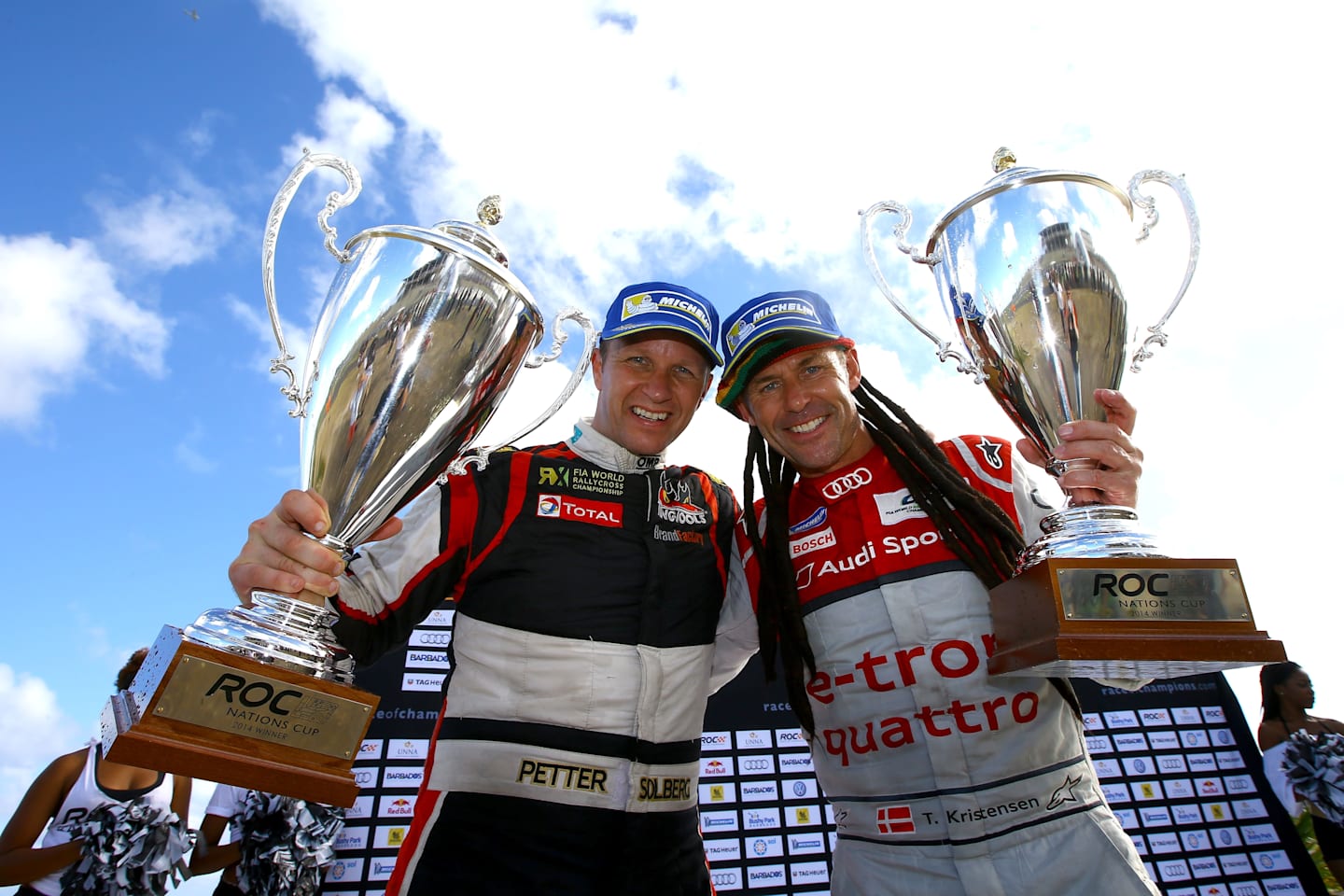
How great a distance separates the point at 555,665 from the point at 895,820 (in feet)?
2.39

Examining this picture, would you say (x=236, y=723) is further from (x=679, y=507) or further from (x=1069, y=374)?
(x=1069, y=374)

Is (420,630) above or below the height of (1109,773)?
above

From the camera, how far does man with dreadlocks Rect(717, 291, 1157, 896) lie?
1296 millimetres

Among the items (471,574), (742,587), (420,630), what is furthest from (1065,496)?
(420,630)

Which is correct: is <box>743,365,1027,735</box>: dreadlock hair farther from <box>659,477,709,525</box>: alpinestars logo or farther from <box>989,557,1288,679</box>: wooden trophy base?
<box>989,557,1288,679</box>: wooden trophy base

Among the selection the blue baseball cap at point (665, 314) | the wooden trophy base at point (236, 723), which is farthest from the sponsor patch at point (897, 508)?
the wooden trophy base at point (236, 723)

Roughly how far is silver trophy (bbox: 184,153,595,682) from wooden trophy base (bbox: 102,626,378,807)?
170mm

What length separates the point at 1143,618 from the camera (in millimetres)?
1029

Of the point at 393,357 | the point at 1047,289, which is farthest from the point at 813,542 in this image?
the point at 393,357

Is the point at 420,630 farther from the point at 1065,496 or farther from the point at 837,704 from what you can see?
the point at 1065,496

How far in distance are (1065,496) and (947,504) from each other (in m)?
0.30

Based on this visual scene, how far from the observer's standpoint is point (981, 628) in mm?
1430

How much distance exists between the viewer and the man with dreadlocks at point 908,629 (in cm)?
130

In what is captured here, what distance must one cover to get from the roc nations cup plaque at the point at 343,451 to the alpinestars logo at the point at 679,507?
13.4 inches
